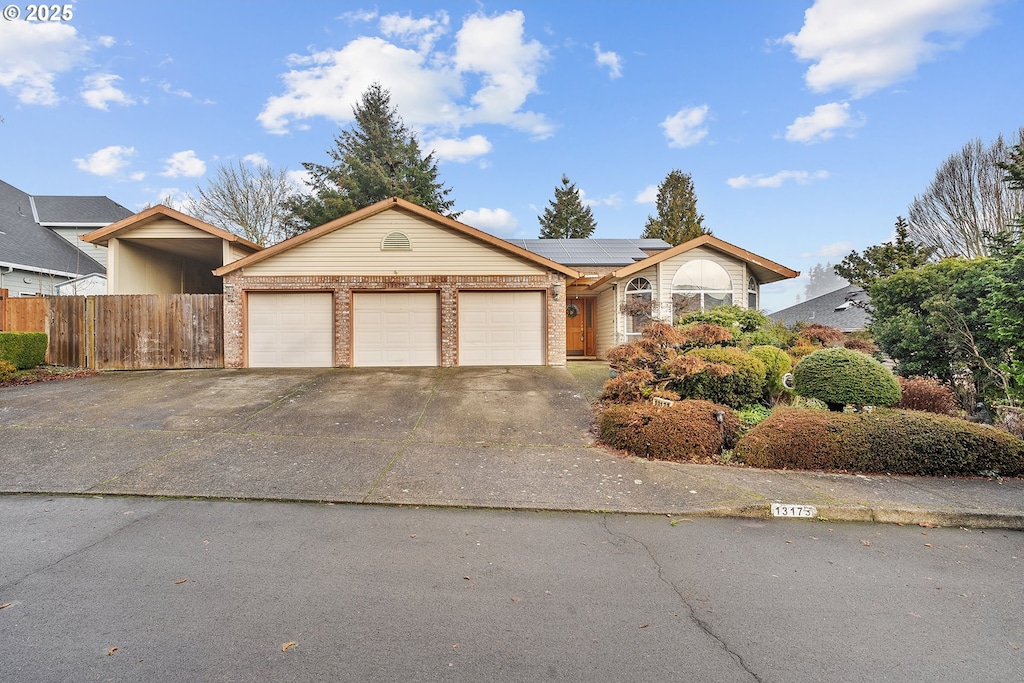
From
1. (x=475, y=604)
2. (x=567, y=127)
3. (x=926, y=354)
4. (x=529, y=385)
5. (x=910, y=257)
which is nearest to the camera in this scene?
(x=475, y=604)

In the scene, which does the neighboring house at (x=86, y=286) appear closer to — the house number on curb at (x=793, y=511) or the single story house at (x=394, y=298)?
the single story house at (x=394, y=298)

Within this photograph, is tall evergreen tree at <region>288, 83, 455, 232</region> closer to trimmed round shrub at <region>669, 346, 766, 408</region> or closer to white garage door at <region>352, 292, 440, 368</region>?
white garage door at <region>352, 292, 440, 368</region>

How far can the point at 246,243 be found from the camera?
13.7m

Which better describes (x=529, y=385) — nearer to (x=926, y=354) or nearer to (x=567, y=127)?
(x=926, y=354)

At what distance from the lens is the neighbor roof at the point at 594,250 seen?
18344 mm

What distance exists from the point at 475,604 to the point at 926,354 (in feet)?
30.7

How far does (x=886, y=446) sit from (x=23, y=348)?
16.2 metres

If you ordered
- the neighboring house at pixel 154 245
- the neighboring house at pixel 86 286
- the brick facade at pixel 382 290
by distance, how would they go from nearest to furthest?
the brick facade at pixel 382 290, the neighboring house at pixel 154 245, the neighboring house at pixel 86 286

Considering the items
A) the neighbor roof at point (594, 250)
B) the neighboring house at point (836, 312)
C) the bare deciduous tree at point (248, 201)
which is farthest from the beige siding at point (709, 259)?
the bare deciduous tree at point (248, 201)

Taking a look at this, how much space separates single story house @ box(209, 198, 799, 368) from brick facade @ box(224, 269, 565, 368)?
26 mm

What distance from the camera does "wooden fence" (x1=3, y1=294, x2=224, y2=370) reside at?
39.8 ft

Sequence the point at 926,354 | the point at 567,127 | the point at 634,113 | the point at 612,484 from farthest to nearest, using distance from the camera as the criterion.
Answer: the point at 567,127 < the point at 634,113 < the point at 926,354 < the point at 612,484

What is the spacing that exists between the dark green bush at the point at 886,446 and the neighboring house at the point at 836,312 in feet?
57.9

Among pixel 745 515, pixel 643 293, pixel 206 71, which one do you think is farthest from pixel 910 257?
pixel 206 71
